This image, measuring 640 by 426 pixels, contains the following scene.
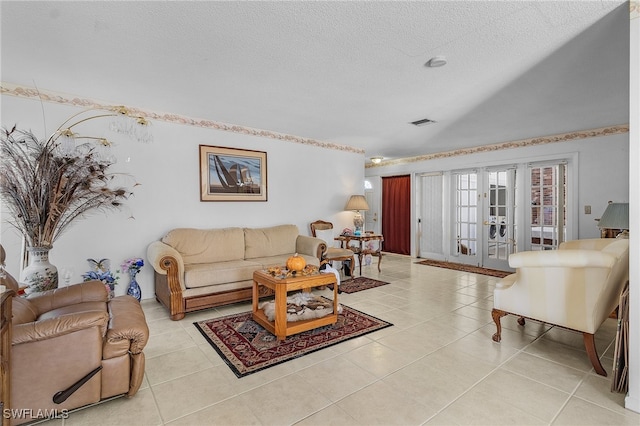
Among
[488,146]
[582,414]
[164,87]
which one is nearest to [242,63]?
[164,87]

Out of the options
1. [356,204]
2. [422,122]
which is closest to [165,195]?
[356,204]

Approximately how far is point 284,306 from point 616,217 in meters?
3.68

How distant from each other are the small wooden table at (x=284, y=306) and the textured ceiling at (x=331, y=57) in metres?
1.96

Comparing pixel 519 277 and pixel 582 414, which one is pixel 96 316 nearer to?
pixel 582 414

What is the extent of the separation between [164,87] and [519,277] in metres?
3.87

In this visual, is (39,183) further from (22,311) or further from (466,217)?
(466,217)

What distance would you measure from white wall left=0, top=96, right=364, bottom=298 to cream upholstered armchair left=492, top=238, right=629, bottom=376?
3522mm

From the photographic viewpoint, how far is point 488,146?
5.93 metres

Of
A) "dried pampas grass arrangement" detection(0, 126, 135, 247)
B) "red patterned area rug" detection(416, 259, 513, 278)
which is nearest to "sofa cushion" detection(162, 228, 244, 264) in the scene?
"dried pampas grass arrangement" detection(0, 126, 135, 247)

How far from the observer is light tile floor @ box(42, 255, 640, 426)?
5.82 feet

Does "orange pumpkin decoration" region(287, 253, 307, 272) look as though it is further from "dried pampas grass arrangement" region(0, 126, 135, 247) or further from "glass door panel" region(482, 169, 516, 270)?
"glass door panel" region(482, 169, 516, 270)

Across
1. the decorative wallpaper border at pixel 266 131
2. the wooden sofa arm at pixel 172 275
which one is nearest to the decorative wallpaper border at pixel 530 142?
the decorative wallpaper border at pixel 266 131

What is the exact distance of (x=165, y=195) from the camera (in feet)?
13.3

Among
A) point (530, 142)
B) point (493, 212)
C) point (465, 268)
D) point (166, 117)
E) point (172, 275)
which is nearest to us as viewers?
point (172, 275)
